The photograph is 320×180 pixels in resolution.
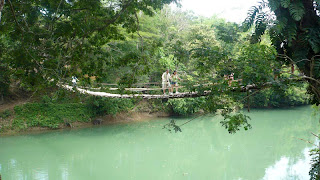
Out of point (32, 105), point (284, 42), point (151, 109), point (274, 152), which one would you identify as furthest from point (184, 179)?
point (151, 109)

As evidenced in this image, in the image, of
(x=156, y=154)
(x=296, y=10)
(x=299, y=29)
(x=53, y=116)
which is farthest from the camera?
(x=53, y=116)

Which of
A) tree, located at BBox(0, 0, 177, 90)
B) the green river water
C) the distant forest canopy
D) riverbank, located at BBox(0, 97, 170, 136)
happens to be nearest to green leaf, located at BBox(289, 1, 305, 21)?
the distant forest canopy

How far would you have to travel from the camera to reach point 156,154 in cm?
720

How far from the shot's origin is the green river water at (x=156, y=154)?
5750mm

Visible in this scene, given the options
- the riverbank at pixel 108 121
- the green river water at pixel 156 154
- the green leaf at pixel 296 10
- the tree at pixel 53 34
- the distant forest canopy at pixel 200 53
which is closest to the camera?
the green leaf at pixel 296 10

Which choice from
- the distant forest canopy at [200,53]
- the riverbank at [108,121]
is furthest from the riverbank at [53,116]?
the distant forest canopy at [200,53]

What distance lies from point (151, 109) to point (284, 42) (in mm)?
9830

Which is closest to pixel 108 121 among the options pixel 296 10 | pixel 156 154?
pixel 156 154

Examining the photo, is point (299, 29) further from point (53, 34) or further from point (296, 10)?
point (53, 34)

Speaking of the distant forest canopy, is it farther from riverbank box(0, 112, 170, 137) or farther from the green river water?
riverbank box(0, 112, 170, 137)

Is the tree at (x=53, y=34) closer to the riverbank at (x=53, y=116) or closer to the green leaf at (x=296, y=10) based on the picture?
the green leaf at (x=296, y=10)

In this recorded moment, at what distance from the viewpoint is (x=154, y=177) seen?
5578mm

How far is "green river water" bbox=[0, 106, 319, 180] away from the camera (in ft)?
18.9

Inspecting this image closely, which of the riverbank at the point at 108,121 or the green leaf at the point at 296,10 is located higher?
the green leaf at the point at 296,10
